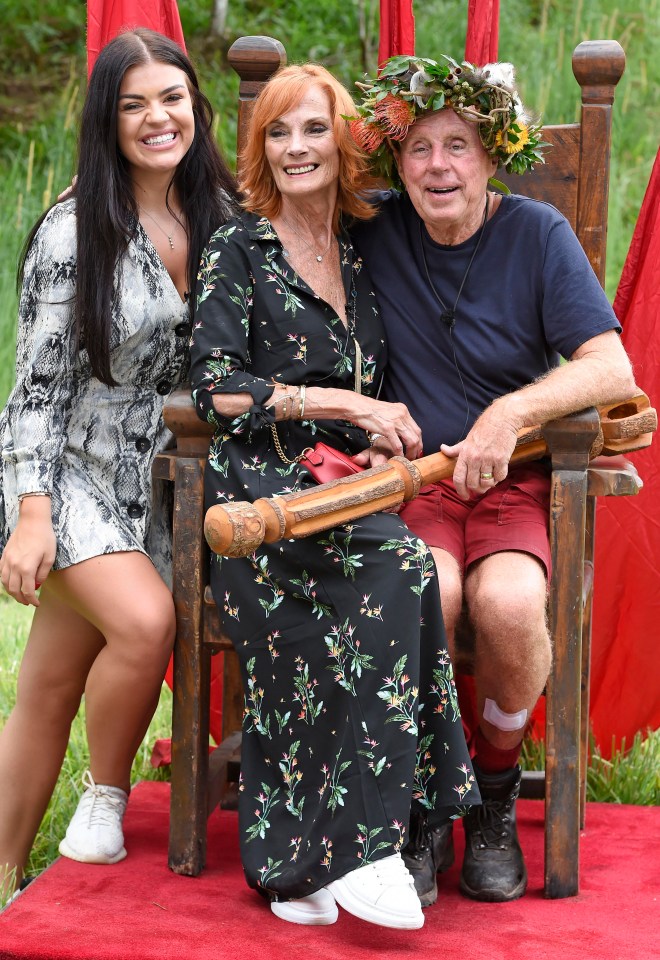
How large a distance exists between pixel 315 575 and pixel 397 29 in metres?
1.58

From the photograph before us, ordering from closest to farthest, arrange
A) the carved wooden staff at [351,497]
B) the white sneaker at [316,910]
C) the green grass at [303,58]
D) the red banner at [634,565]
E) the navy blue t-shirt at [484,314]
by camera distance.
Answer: the carved wooden staff at [351,497] < the white sneaker at [316,910] < the navy blue t-shirt at [484,314] < the red banner at [634,565] < the green grass at [303,58]

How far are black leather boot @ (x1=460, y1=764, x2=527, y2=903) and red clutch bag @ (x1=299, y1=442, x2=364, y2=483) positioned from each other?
688mm

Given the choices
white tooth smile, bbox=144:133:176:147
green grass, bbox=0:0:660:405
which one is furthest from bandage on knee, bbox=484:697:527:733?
green grass, bbox=0:0:660:405

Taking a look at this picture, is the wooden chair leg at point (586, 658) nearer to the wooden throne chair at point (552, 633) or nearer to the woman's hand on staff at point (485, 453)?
the wooden throne chair at point (552, 633)

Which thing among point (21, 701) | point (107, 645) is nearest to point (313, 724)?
point (107, 645)

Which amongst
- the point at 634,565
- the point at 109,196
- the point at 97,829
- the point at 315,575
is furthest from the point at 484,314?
the point at 97,829

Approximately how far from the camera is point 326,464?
254 centimetres

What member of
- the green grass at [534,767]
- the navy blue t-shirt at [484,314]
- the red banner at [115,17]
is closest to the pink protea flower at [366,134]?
the navy blue t-shirt at [484,314]

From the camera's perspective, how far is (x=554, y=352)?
2.84 metres

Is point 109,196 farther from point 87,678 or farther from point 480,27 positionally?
point 480,27

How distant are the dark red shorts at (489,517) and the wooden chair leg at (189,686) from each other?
468 millimetres

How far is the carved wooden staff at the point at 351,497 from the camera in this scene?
2.24m

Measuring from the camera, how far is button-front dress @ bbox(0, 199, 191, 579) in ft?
8.61

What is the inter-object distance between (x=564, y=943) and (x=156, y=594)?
3.43 feet
